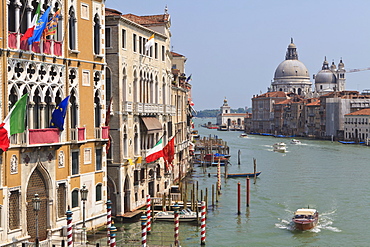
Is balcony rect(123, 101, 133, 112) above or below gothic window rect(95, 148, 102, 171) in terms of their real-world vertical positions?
above

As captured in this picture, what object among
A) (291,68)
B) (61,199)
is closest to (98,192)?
(61,199)

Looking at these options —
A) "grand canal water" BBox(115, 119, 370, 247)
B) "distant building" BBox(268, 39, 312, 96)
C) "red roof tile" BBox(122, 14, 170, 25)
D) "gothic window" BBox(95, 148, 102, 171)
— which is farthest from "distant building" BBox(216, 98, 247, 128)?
"gothic window" BBox(95, 148, 102, 171)

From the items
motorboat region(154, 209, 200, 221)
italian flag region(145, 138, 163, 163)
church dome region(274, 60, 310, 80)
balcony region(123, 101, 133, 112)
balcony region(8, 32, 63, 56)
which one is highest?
church dome region(274, 60, 310, 80)

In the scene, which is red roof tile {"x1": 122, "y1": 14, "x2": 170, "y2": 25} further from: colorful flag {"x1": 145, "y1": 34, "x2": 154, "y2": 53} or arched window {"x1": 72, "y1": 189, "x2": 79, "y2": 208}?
arched window {"x1": 72, "y1": 189, "x2": 79, "y2": 208}

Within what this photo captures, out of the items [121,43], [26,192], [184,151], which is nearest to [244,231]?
[121,43]

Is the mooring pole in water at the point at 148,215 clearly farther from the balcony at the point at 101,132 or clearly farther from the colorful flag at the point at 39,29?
the colorful flag at the point at 39,29

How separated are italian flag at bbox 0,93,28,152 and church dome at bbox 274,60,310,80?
387 ft

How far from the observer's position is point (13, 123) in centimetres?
1197

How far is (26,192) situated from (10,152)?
1.02 metres

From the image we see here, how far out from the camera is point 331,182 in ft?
101

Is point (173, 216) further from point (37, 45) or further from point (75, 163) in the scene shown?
point (37, 45)

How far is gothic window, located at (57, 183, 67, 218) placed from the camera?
45.3 feet

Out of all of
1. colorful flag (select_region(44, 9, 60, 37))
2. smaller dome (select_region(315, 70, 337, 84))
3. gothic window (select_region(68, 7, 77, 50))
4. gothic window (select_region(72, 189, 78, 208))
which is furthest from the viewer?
smaller dome (select_region(315, 70, 337, 84))

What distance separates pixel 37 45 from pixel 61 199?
3442mm
